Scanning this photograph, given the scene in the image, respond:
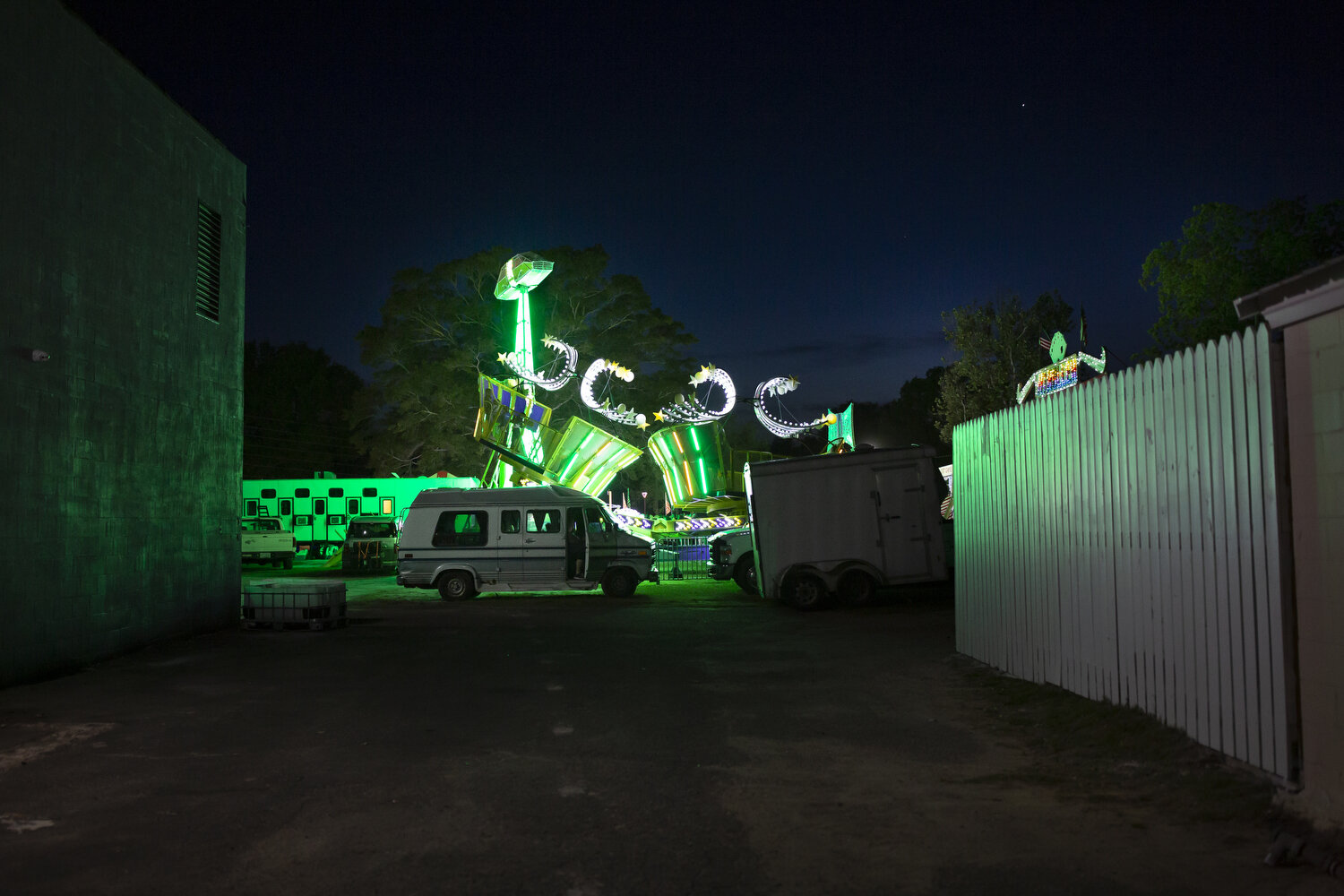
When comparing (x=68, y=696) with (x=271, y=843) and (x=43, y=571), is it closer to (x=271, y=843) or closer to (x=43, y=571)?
(x=43, y=571)

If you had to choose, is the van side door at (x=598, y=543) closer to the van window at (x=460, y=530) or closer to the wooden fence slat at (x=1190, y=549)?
the van window at (x=460, y=530)

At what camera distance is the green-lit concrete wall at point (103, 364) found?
1130 cm

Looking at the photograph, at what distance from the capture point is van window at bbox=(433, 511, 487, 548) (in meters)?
22.4

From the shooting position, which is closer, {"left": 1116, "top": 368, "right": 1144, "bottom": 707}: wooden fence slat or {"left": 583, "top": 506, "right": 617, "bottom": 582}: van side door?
{"left": 1116, "top": 368, "right": 1144, "bottom": 707}: wooden fence slat

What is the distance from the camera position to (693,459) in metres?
32.5

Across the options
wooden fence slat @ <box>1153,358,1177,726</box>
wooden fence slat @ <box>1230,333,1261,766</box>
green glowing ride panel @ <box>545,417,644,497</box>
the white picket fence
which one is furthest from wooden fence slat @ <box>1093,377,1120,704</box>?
green glowing ride panel @ <box>545,417,644,497</box>

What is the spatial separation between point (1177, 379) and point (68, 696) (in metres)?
10.6

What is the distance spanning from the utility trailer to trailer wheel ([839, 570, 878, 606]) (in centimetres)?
2

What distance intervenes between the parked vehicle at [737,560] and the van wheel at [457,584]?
534 centimetres

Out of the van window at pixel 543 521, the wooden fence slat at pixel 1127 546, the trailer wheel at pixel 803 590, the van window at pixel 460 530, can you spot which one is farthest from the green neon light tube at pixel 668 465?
the wooden fence slat at pixel 1127 546

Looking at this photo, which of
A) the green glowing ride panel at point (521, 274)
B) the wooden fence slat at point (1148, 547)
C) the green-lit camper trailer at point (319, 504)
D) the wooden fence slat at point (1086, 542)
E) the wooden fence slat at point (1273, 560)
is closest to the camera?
the wooden fence slat at point (1273, 560)

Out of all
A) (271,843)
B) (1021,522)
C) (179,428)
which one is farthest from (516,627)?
(271,843)

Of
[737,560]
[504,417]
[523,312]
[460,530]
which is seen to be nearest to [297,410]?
[523,312]

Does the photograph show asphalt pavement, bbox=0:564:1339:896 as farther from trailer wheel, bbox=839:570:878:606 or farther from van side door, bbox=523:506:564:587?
van side door, bbox=523:506:564:587
